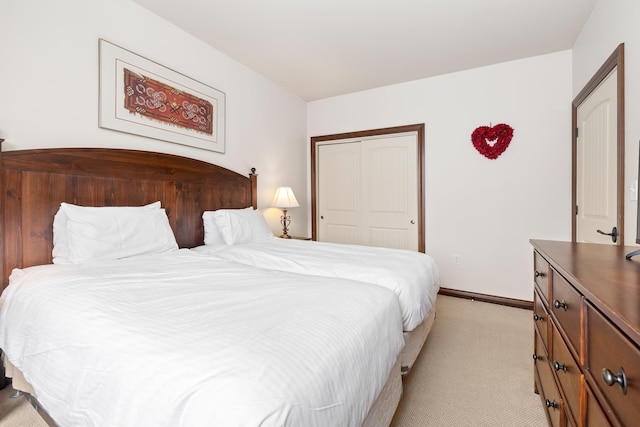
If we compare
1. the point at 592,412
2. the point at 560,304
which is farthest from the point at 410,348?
the point at 592,412

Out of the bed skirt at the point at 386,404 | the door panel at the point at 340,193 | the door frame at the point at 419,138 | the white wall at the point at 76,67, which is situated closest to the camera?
the bed skirt at the point at 386,404

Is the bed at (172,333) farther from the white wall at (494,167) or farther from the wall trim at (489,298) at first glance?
the white wall at (494,167)

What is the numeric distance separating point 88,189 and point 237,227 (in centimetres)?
111

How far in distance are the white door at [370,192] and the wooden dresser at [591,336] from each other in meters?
2.49

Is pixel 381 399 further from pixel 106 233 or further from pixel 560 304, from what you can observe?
pixel 106 233

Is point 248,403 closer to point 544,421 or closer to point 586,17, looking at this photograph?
point 544,421

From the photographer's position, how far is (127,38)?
230 centimetres

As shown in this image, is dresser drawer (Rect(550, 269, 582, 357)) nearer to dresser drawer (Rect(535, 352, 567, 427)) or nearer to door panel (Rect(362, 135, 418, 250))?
dresser drawer (Rect(535, 352, 567, 427))

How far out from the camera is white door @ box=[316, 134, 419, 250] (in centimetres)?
383

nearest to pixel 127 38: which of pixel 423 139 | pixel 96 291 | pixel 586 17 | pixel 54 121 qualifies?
pixel 54 121

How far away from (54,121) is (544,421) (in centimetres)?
332

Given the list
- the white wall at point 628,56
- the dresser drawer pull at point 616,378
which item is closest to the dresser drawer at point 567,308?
the dresser drawer pull at point 616,378

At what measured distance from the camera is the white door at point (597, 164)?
6.90 ft

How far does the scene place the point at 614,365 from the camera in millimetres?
630
